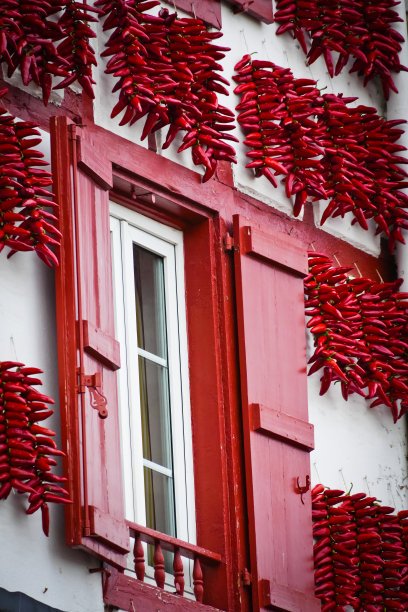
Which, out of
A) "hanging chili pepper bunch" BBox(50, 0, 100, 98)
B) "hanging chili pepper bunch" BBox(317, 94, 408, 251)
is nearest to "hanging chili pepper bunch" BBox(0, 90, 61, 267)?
"hanging chili pepper bunch" BBox(50, 0, 100, 98)

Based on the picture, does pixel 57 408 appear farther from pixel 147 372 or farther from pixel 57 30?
pixel 57 30

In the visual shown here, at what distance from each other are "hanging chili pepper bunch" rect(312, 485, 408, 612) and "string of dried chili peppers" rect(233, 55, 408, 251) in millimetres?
1359

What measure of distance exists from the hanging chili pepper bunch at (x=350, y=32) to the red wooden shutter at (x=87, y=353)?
188 cm

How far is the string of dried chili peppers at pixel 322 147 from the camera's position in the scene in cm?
666

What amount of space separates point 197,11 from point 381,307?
1586mm

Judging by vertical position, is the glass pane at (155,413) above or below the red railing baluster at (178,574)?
above

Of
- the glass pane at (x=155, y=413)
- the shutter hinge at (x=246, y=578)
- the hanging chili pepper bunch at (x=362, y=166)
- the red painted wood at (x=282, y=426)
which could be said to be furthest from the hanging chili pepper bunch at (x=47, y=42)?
the shutter hinge at (x=246, y=578)

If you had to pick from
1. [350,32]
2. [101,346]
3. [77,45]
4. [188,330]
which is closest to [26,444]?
[101,346]

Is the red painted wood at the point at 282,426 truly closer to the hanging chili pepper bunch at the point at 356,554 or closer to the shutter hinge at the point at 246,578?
the hanging chili pepper bunch at the point at 356,554

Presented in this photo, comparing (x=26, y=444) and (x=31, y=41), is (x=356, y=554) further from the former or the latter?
(x=31, y=41)

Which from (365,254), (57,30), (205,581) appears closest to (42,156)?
(57,30)

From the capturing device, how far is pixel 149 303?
6.17m

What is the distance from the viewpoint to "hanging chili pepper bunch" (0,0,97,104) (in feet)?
18.1

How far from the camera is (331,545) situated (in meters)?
6.25
